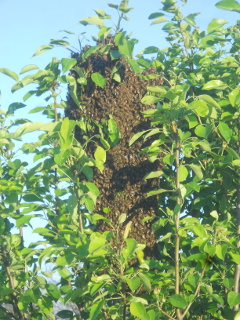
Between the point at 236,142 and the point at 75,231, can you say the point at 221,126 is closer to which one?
the point at 236,142

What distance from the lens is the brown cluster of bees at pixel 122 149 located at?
365cm

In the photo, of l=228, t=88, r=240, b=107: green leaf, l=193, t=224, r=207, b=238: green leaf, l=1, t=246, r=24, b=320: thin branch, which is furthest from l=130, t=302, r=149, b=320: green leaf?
l=228, t=88, r=240, b=107: green leaf

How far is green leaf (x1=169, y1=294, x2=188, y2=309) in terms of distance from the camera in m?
3.24

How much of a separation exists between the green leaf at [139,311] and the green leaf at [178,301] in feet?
0.66

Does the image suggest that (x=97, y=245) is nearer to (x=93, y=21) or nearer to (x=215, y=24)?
(x=93, y=21)

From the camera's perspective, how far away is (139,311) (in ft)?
10.4

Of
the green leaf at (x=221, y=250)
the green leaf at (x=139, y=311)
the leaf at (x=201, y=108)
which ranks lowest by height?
the green leaf at (x=139, y=311)

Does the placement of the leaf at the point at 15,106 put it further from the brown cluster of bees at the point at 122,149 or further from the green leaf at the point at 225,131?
the green leaf at the point at 225,131

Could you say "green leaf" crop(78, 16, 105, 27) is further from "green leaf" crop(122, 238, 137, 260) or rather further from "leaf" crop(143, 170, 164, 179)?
"green leaf" crop(122, 238, 137, 260)

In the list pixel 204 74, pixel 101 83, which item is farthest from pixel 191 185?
pixel 204 74

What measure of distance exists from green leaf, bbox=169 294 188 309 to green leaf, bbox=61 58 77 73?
1.58m

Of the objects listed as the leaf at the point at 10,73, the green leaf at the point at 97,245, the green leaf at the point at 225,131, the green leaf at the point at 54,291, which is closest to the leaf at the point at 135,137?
the green leaf at the point at 225,131

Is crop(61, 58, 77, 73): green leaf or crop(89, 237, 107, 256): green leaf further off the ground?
crop(61, 58, 77, 73): green leaf

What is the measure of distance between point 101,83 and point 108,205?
2.66ft
